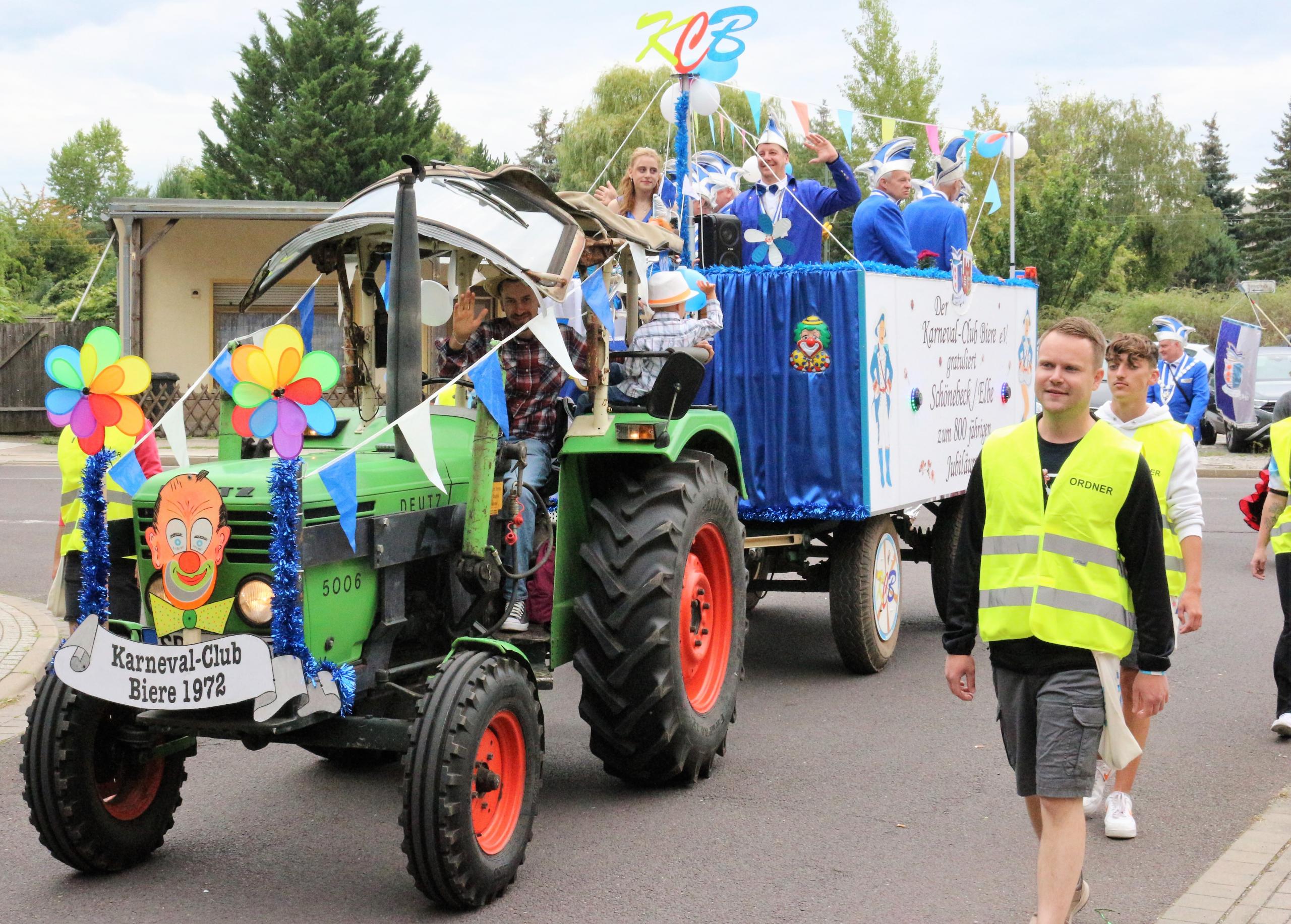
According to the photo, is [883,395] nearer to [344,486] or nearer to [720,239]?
[720,239]

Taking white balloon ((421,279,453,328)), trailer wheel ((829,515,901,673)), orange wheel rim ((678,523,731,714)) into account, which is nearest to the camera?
white balloon ((421,279,453,328))

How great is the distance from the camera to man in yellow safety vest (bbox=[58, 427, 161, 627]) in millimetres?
4824

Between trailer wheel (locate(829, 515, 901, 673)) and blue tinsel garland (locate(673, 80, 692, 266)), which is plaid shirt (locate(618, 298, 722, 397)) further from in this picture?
trailer wheel (locate(829, 515, 901, 673))

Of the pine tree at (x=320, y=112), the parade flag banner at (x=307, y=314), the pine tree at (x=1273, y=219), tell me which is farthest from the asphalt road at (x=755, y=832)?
the pine tree at (x=1273, y=219)

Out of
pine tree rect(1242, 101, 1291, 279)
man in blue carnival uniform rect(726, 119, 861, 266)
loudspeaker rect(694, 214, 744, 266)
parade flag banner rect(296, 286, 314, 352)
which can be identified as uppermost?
pine tree rect(1242, 101, 1291, 279)

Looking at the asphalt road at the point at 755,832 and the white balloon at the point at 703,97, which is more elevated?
the white balloon at the point at 703,97

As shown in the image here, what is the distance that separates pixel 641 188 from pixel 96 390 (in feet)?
15.3

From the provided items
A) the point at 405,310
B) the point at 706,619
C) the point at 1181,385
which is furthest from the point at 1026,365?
the point at 405,310

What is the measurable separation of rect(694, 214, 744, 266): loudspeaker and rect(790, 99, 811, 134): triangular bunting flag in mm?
1005

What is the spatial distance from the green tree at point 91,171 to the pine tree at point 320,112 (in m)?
36.2

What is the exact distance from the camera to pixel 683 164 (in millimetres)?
7996

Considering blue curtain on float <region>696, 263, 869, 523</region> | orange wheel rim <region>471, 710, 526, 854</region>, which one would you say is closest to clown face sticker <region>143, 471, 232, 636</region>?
orange wheel rim <region>471, 710, 526, 854</region>

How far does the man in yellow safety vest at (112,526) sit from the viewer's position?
15.8ft

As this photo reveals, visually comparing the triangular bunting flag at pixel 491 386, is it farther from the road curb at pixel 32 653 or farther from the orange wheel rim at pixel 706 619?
the road curb at pixel 32 653
